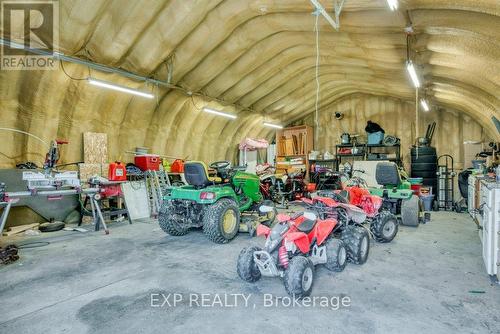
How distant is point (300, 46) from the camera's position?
6469 mm

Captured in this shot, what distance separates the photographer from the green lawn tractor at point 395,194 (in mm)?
5309

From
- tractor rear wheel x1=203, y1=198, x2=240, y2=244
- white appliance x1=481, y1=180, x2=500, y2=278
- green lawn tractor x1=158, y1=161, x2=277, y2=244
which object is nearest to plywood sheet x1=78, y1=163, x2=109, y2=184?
green lawn tractor x1=158, y1=161, x2=277, y2=244

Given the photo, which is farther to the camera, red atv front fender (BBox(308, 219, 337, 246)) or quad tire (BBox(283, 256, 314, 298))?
red atv front fender (BBox(308, 219, 337, 246))

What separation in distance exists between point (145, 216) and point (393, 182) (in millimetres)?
5460

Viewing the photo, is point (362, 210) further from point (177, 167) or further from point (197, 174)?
point (177, 167)

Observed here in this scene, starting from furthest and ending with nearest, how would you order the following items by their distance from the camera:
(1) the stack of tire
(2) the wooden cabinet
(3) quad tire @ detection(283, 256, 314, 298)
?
(2) the wooden cabinet < (1) the stack of tire < (3) quad tire @ detection(283, 256, 314, 298)

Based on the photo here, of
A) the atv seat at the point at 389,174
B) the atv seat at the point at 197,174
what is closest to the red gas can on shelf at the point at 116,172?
Result: the atv seat at the point at 197,174

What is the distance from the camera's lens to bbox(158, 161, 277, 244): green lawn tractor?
4.26 m

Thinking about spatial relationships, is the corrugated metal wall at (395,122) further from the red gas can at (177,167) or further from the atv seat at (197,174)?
the atv seat at (197,174)

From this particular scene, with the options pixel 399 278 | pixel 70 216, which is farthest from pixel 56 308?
pixel 70 216

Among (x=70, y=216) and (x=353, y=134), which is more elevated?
(x=353, y=134)

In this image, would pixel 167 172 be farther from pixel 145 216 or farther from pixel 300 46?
pixel 300 46

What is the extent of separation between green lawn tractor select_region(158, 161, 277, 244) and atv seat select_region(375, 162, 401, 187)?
236 centimetres

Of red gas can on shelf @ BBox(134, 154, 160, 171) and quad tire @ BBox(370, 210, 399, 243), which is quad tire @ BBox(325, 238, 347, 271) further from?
red gas can on shelf @ BBox(134, 154, 160, 171)
